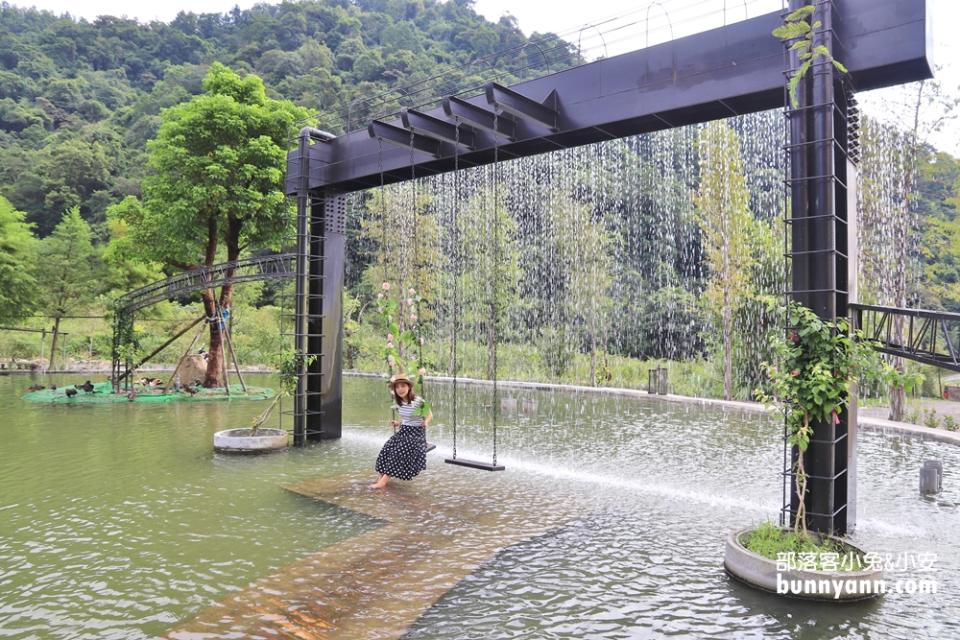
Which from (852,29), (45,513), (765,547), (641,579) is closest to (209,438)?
(45,513)

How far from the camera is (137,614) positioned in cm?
396

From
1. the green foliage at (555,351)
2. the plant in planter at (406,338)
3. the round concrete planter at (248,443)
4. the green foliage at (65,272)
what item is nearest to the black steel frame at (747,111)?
the plant in planter at (406,338)

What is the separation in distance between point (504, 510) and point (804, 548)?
2825 mm

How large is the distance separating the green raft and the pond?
152 inches

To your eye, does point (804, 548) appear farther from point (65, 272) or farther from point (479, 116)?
point (65, 272)

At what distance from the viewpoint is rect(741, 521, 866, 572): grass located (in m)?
4.27

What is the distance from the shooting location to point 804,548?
4438mm

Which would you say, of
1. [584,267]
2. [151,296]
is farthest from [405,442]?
[584,267]

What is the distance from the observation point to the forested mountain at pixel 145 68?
1601 inches

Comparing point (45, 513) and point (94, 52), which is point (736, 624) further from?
point (94, 52)

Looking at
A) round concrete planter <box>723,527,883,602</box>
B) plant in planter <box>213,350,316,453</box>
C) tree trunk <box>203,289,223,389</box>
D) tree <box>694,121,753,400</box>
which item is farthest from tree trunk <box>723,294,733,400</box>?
tree trunk <box>203,289,223,389</box>

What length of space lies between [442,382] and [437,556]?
53.6 feet

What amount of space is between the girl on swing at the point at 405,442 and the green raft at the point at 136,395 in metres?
10.1

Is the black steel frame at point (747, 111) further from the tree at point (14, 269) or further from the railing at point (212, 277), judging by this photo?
the tree at point (14, 269)
